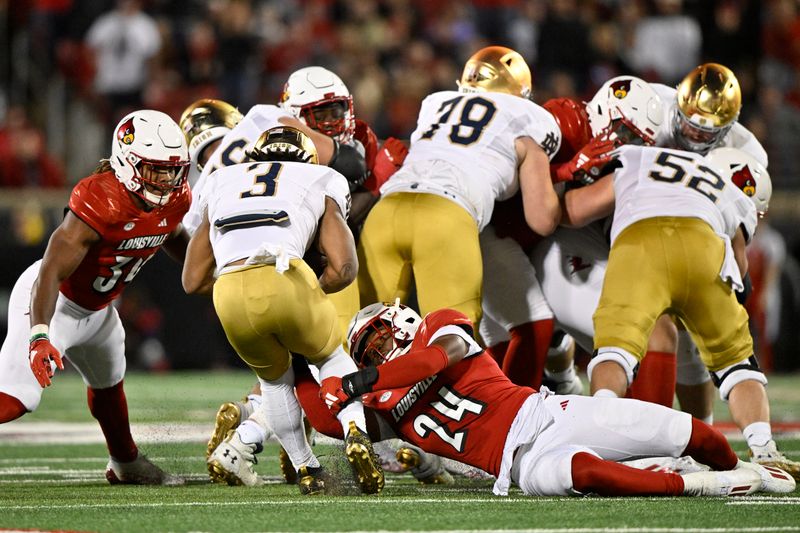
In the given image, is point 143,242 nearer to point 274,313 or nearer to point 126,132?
point 126,132

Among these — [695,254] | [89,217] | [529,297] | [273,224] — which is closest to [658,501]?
[695,254]

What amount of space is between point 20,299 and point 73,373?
26.7 feet

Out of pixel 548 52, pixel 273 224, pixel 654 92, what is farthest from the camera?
pixel 548 52

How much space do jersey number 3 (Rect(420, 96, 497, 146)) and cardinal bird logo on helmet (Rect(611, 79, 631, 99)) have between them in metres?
0.62

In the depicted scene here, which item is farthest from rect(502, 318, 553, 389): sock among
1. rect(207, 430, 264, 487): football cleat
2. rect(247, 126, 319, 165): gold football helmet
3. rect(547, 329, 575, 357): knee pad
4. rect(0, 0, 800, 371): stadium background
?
rect(0, 0, 800, 371): stadium background

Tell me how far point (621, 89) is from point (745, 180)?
0.70 metres

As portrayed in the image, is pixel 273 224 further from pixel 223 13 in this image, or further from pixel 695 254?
pixel 223 13

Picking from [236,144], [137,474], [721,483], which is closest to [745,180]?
[721,483]

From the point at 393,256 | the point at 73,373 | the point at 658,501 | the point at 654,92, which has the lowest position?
the point at 73,373

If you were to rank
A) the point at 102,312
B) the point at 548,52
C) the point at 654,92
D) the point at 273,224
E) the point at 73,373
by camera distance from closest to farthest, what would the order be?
the point at 273,224 → the point at 102,312 → the point at 654,92 → the point at 548,52 → the point at 73,373

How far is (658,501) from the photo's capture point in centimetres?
421

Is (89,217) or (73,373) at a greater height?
(89,217)

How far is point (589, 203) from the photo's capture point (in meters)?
5.67

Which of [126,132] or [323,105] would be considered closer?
[126,132]
